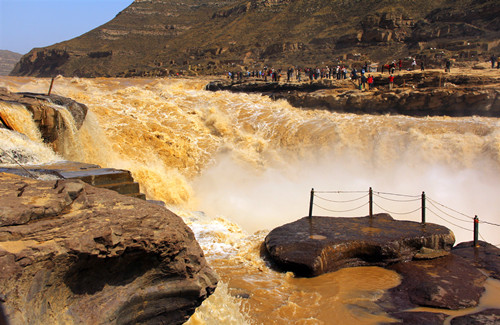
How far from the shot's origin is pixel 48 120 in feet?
32.7

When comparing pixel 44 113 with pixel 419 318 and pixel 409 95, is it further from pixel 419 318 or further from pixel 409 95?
pixel 409 95

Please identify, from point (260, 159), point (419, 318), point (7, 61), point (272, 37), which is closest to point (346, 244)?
point (419, 318)

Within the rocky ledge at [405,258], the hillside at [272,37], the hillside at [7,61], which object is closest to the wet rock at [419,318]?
the rocky ledge at [405,258]

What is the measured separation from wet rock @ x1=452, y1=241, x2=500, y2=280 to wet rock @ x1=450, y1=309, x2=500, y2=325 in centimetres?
143

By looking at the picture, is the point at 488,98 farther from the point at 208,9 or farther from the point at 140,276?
the point at 208,9

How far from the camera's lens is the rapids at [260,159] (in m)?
7.96

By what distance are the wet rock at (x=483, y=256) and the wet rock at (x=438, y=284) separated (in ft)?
0.69

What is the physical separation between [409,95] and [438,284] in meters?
12.9

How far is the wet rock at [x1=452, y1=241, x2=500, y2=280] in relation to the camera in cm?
694

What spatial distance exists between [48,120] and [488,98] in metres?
14.7

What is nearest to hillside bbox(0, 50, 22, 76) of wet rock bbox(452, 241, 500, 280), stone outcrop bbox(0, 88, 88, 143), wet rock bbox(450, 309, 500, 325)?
stone outcrop bbox(0, 88, 88, 143)

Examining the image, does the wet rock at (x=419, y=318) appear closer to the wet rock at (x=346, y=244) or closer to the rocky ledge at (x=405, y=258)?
the rocky ledge at (x=405, y=258)

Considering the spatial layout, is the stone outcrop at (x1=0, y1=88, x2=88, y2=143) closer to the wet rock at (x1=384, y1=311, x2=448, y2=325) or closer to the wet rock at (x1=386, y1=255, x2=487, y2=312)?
the wet rock at (x1=386, y1=255, x2=487, y2=312)

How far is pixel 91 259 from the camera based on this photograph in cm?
306
